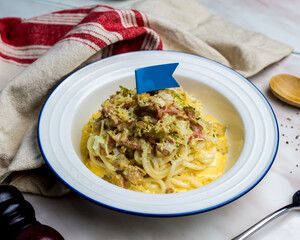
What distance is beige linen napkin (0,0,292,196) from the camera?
7.91ft

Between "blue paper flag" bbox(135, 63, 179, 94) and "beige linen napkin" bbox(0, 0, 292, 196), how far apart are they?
0.70 m

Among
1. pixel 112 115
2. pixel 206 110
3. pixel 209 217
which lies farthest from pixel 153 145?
pixel 206 110

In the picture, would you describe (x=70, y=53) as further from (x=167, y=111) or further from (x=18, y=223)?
(x=18, y=223)

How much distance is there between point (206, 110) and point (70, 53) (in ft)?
3.87

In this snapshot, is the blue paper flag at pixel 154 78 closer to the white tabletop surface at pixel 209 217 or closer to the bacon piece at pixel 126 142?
the bacon piece at pixel 126 142

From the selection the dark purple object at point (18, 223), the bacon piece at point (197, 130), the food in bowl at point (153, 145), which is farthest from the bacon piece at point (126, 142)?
the dark purple object at point (18, 223)

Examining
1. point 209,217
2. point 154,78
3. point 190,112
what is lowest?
point 209,217

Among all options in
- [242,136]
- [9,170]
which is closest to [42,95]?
[9,170]

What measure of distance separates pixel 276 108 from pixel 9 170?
2.11 meters

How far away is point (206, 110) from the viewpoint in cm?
294

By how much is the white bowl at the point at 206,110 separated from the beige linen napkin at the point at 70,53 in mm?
183

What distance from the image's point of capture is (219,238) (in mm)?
2072

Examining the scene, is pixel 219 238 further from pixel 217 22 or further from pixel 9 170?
pixel 217 22

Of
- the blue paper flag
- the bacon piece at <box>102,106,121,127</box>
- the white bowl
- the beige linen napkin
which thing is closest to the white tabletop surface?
the beige linen napkin
